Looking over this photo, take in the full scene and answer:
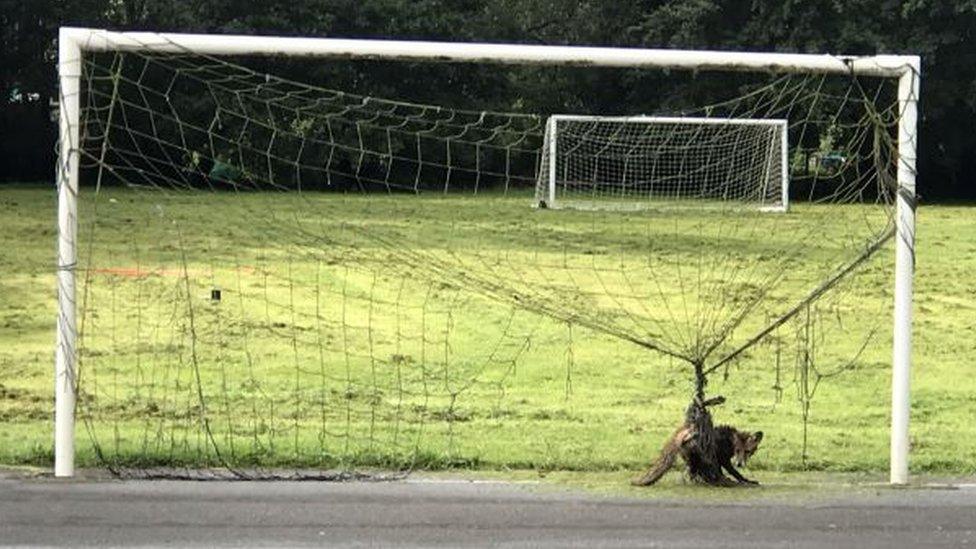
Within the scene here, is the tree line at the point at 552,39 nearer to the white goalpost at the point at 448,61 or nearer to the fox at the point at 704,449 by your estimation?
the white goalpost at the point at 448,61

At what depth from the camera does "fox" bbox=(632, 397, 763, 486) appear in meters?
6.98

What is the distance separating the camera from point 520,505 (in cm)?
659

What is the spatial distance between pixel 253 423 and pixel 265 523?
8.83ft

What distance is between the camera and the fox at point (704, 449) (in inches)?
275

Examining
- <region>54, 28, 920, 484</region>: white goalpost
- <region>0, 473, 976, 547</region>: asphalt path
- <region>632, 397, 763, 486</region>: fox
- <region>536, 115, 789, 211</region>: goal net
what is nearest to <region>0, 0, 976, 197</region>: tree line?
<region>536, 115, 789, 211</region>: goal net

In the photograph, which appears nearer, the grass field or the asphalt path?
the asphalt path

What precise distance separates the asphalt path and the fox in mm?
310

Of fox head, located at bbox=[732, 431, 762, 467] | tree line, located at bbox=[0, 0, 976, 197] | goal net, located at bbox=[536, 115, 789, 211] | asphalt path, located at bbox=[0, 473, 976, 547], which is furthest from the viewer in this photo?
tree line, located at bbox=[0, 0, 976, 197]

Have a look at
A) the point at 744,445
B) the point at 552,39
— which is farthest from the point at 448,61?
the point at 552,39

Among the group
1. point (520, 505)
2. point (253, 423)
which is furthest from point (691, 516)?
point (253, 423)

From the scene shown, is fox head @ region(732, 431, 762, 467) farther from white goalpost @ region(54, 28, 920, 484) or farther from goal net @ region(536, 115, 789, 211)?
goal net @ region(536, 115, 789, 211)

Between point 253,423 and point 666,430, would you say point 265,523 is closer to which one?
point 253,423

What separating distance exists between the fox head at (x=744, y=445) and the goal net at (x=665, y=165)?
19.4 metres

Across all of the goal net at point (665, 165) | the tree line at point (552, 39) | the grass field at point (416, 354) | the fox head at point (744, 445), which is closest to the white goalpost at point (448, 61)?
the grass field at point (416, 354)
